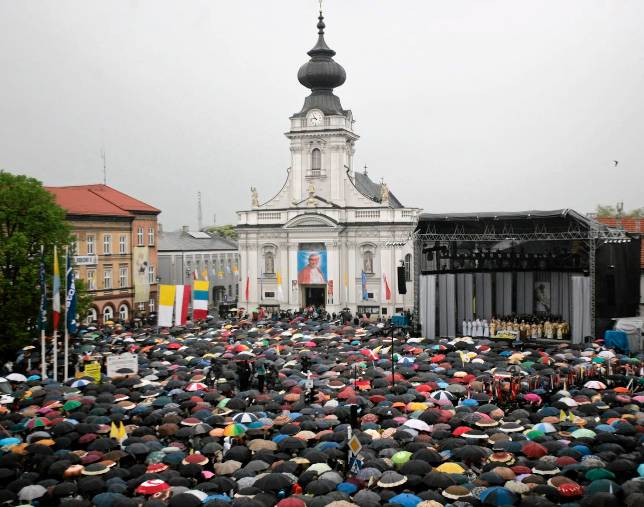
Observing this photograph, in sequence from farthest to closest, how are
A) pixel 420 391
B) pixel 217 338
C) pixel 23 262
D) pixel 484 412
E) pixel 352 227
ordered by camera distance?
pixel 352 227
pixel 217 338
pixel 23 262
pixel 420 391
pixel 484 412

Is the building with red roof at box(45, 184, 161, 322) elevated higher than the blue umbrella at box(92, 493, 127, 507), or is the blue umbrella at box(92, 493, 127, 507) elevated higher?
the building with red roof at box(45, 184, 161, 322)

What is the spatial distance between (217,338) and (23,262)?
9256mm

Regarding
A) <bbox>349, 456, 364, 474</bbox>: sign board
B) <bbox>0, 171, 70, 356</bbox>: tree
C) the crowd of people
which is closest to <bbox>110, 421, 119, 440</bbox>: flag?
the crowd of people

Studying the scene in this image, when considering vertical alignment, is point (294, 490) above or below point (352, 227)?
below

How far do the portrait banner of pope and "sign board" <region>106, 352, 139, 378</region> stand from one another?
29.2m

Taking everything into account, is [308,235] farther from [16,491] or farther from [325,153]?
[16,491]

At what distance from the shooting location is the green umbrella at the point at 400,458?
16.1m

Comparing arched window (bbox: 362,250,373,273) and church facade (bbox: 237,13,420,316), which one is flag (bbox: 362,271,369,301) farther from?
arched window (bbox: 362,250,373,273)

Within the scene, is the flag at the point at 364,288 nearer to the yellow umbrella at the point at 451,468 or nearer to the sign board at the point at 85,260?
the sign board at the point at 85,260

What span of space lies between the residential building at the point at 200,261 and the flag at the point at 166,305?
26.6 m

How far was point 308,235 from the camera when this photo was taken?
56.2m

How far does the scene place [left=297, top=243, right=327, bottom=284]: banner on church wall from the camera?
55969mm

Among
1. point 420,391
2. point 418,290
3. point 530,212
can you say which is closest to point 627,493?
point 420,391

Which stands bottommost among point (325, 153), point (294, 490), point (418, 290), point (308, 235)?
point (294, 490)
